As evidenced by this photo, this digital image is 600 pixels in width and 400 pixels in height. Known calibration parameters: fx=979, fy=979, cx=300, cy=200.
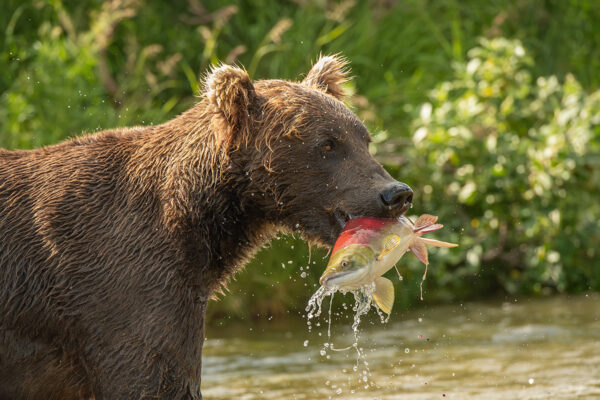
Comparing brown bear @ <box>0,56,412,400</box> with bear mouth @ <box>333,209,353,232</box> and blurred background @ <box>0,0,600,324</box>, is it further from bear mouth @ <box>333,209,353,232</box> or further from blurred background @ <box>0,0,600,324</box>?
blurred background @ <box>0,0,600,324</box>

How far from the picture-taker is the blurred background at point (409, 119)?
8672 millimetres

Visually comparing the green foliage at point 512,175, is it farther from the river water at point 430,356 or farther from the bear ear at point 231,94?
the bear ear at point 231,94

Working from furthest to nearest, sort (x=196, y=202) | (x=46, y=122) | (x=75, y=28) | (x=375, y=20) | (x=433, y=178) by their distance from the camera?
(x=375, y=20) < (x=75, y=28) < (x=433, y=178) < (x=46, y=122) < (x=196, y=202)

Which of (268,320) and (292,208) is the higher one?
(292,208)

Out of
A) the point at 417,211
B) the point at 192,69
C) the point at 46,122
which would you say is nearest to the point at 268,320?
the point at 417,211

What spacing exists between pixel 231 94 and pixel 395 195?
880 millimetres

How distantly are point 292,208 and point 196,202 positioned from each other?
1.43ft

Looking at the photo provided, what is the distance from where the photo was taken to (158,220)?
4359mm

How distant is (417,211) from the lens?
931 centimetres

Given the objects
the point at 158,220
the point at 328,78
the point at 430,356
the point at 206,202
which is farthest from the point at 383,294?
the point at 430,356

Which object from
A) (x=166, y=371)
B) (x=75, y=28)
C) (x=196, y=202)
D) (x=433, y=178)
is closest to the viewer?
(x=166, y=371)

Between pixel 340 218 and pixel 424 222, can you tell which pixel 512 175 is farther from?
pixel 340 218

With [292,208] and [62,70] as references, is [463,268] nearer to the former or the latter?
[62,70]

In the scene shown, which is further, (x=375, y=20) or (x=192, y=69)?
(x=375, y=20)
